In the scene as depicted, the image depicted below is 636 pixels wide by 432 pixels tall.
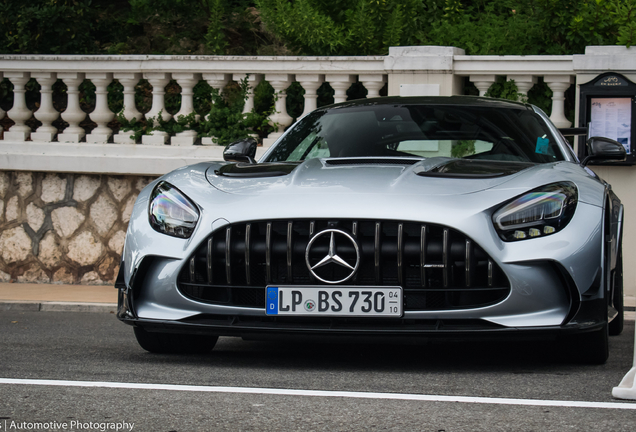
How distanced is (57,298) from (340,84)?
3.17 m

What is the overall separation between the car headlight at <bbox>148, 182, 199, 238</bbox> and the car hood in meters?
0.18

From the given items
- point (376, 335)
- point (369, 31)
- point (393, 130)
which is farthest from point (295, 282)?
point (369, 31)

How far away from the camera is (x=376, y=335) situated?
408 cm

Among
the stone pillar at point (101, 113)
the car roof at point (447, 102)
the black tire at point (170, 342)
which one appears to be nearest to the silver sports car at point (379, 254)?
the black tire at point (170, 342)

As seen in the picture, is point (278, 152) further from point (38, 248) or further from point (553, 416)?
point (38, 248)

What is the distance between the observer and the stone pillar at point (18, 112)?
960 cm

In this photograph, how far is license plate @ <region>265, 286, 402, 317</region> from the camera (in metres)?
4.05

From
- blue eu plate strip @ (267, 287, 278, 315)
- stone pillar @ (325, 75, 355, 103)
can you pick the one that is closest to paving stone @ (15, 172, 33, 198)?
stone pillar @ (325, 75, 355, 103)

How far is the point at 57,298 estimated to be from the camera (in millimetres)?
8273

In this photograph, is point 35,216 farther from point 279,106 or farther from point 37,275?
point 279,106

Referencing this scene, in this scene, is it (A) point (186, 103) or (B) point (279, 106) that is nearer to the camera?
(B) point (279, 106)

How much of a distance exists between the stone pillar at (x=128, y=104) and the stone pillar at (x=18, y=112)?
990 millimetres

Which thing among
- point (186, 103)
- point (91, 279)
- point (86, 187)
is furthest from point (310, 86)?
point (91, 279)

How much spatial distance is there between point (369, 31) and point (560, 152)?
4.66 meters
